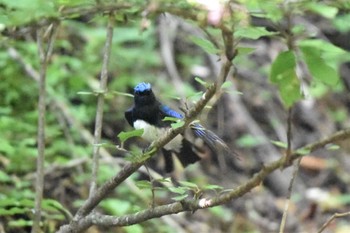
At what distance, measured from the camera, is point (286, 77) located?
4.93 feet

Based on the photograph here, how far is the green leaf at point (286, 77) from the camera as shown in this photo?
59.1 inches

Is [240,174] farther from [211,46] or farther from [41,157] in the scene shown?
[211,46]

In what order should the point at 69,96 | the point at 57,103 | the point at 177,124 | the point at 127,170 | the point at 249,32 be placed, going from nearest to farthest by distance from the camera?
1. the point at 249,32
2. the point at 177,124
3. the point at 127,170
4. the point at 57,103
5. the point at 69,96

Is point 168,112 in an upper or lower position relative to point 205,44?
lower

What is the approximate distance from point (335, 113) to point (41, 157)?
182 inches

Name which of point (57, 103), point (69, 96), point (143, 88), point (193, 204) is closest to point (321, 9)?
point (193, 204)

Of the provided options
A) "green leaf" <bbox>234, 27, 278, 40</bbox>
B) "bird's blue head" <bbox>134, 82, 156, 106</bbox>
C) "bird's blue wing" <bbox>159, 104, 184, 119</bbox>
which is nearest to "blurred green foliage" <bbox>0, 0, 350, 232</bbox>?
"green leaf" <bbox>234, 27, 278, 40</bbox>

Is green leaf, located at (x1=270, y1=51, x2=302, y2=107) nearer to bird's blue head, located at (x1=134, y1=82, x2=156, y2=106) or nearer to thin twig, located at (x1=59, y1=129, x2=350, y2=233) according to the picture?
thin twig, located at (x1=59, y1=129, x2=350, y2=233)

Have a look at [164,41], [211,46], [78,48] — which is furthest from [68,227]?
[164,41]

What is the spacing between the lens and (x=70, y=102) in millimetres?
5238

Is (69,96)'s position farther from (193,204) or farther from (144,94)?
(193,204)

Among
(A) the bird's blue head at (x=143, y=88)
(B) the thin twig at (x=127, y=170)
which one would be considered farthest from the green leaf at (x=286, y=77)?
(A) the bird's blue head at (x=143, y=88)

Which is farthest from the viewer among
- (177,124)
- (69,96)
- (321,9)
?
(69,96)

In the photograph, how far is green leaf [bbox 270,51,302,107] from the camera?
1502 mm
